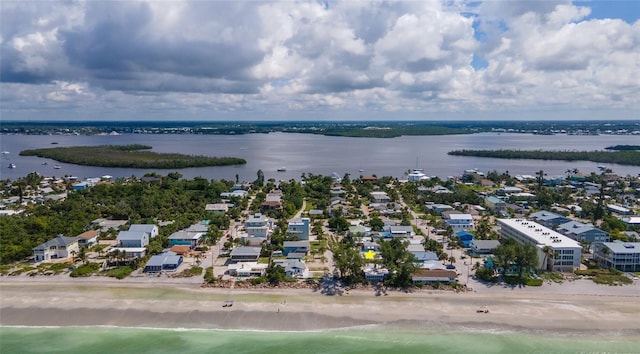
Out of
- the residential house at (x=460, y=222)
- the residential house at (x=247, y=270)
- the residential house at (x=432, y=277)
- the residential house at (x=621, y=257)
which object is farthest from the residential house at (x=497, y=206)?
the residential house at (x=247, y=270)

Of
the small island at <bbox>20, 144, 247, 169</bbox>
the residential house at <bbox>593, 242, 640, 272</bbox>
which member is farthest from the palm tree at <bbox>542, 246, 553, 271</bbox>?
the small island at <bbox>20, 144, 247, 169</bbox>

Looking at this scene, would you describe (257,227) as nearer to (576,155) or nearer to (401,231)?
(401,231)

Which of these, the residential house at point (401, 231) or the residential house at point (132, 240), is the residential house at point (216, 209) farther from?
the residential house at point (401, 231)

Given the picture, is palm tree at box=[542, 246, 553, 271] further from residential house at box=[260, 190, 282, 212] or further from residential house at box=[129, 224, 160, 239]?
residential house at box=[129, 224, 160, 239]

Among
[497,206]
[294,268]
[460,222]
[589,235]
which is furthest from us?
[497,206]

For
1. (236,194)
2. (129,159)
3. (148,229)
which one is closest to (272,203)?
(236,194)

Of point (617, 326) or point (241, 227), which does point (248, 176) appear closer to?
point (241, 227)
